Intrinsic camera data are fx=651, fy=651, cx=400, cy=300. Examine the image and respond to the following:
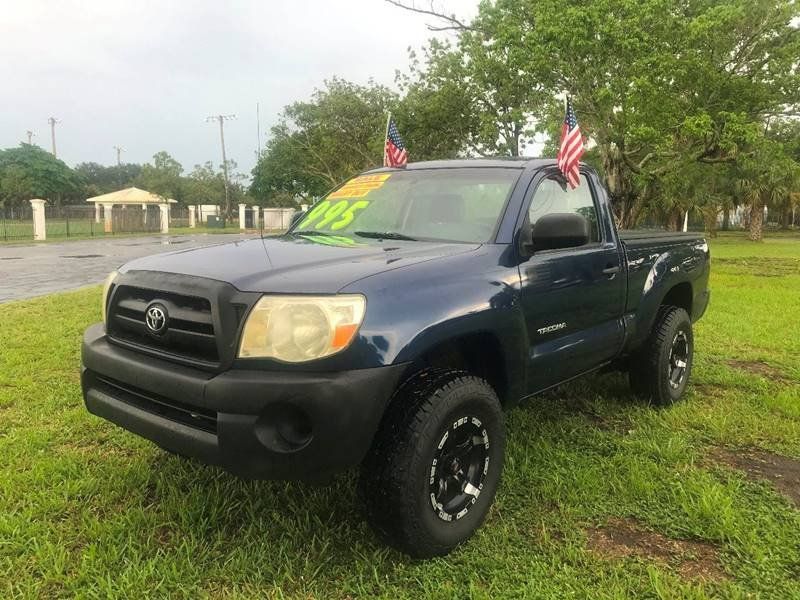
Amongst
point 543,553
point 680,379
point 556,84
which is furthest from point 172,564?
point 556,84

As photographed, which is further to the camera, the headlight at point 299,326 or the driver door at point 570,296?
the driver door at point 570,296

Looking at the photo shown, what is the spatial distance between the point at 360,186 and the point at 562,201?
1247mm

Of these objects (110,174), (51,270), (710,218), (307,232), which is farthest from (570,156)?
(110,174)

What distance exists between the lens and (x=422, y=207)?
11.8 feet

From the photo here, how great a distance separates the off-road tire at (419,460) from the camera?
242 cm

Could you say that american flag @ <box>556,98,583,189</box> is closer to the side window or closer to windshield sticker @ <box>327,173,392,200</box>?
→ the side window

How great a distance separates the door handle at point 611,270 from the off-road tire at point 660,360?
2.70 feet

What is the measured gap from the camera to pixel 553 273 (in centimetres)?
326

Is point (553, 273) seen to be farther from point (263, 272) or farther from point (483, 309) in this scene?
point (263, 272)

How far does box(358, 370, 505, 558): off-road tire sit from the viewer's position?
242 cm

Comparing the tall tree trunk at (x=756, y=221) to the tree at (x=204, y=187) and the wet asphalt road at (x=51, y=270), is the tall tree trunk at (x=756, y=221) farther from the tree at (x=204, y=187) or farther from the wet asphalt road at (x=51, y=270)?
the tree at (x=204, y=187)

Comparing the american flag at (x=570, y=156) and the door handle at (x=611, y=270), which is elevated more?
the american flag at (x=570, y=156)

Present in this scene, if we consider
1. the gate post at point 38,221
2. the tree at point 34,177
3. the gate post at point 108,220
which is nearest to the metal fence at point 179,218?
the gate post at point 108,220

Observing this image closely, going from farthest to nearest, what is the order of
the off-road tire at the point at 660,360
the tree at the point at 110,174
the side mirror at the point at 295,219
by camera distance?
the tree at the point at 110,174 < the off-road tire at the point at 660,360 < the side mirror at the point at 295,219
